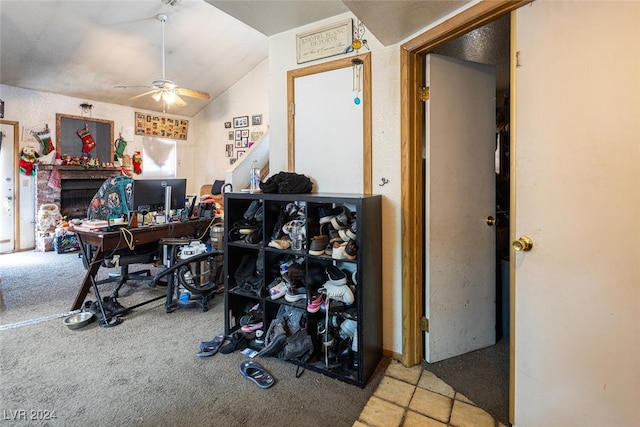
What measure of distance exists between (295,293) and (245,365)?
1.70 feet

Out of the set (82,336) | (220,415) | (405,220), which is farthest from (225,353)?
(405,220)

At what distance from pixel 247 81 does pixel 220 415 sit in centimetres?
663

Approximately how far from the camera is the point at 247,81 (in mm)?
6941

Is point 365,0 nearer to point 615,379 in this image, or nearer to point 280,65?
point 280,65

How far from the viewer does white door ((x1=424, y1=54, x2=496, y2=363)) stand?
79.2 inches

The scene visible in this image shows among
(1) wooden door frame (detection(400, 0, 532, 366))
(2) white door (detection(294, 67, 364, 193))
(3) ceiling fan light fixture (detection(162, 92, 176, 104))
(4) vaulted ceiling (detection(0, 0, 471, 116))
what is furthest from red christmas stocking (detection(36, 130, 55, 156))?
(1) wooden door frame (detection(400, 0, 532, 366))

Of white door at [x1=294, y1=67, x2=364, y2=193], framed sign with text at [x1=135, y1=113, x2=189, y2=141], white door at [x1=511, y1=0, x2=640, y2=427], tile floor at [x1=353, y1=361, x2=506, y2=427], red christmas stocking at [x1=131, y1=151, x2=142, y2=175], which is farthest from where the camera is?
framed sign with text at [x1=135, y1=113, x2=189, y2=141]

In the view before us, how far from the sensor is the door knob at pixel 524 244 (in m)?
1.37

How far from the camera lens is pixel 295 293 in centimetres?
209

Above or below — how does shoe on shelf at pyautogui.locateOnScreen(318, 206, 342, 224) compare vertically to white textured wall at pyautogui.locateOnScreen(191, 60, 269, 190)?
below

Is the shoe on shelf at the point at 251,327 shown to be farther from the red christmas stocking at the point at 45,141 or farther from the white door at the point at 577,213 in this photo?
the red christmas stocking at the point at 45,141

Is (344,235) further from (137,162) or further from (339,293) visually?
(137,162)

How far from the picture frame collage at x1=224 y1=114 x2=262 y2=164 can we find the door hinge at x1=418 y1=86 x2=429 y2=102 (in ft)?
17.4

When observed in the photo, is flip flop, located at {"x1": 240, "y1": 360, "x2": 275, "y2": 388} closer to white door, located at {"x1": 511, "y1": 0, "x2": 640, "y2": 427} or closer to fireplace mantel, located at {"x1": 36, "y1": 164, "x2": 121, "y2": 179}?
white door, located at {"x1": 511, "y1": 0, "x2": 640, "y2": 427}
